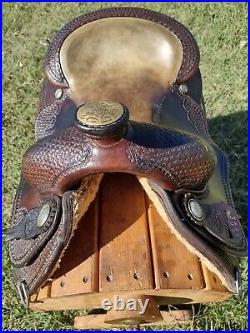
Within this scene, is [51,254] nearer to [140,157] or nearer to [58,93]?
[140,157]

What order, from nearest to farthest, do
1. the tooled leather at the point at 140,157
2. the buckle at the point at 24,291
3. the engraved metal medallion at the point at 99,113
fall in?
1. the engraved metal medallion at the point at 99,113
2. the tooled leather at the point at 140,157
3. the buckle at the point at 24,291

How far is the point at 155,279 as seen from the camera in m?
1.48

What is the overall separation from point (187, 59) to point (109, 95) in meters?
0.37

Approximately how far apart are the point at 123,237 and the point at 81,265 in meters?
0.17

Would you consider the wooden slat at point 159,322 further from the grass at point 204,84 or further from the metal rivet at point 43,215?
the metal rivet at point 43,215

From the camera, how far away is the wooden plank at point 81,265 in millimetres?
1506

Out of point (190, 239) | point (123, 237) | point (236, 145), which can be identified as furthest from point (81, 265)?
point (236, 145)

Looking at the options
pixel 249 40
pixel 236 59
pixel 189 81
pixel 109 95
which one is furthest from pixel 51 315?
pixel 249 40

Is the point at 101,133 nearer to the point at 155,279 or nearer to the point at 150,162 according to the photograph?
the point at 150,162

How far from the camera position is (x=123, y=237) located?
1.58 metres

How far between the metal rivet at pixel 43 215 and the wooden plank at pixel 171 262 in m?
0.41

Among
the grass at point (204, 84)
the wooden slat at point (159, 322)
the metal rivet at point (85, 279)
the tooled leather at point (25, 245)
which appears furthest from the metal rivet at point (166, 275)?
the grass at point (204, 84)

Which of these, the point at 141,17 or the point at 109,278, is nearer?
the point at 109,278

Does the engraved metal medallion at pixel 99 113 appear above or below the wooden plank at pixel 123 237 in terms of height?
above
